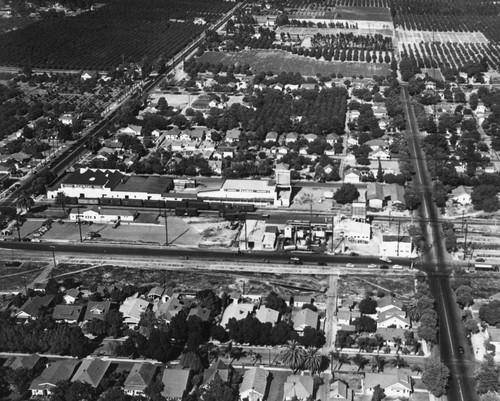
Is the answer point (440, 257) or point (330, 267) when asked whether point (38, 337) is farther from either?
point (440, 257)

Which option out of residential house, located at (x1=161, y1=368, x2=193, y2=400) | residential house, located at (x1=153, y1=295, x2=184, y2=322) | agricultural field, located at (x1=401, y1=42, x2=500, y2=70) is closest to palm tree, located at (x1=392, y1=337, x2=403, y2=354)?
residential house, located at (x1=161, y1=368, x2=193, y2=400)

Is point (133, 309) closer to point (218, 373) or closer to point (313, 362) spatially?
point (218, 373)

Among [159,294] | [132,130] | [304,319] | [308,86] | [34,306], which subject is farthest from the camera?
[308,86]

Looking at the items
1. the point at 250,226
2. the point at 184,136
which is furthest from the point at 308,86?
the point at 250,226

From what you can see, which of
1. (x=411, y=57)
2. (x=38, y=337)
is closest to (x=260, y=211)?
(x=38, y=337)

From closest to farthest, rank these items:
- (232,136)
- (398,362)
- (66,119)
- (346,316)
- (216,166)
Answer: (398,362)
(346,316)
(216,166)
(232,136)
(66,119)

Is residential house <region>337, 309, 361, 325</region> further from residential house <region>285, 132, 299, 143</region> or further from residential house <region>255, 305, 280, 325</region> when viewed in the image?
residential house <region>285, 132, 299, 143</region>

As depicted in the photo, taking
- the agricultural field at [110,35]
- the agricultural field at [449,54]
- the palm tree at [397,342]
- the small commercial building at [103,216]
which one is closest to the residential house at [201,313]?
the palm tree at [397,342]
